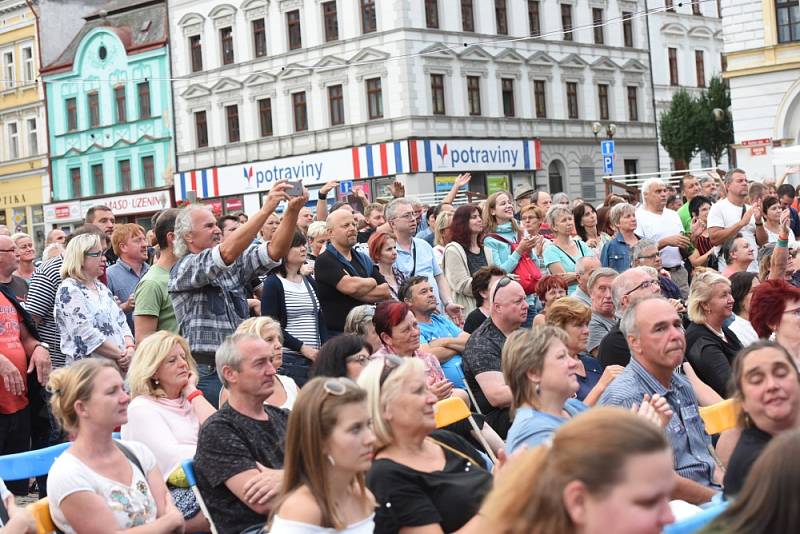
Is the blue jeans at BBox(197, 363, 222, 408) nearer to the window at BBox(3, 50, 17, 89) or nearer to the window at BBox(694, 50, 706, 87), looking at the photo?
the window at BBox(694, 50, 706, 87)

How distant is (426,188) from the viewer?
4328cm

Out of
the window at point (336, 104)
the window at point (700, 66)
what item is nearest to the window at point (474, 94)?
the window at point (336, 104)

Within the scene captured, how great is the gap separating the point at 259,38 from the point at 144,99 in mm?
6413

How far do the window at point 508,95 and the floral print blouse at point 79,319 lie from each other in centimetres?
3887

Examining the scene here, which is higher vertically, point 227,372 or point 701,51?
point 701,51

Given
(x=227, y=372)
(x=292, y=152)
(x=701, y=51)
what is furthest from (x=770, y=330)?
(x=701, y=51)

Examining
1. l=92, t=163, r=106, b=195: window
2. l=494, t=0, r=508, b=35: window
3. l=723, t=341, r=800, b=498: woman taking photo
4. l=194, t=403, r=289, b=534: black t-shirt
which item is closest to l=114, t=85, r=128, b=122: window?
l=92, t=163, r=106, b=195: window

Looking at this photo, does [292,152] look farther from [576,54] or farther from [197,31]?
[576,54]

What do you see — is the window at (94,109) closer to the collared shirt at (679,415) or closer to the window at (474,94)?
the window at (474,94)

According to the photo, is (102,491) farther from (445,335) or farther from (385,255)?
(385,255)

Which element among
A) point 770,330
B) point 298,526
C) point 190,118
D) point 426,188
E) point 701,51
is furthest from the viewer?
point 701,51

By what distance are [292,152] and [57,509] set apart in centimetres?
4218

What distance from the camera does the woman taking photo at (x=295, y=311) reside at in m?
9.04

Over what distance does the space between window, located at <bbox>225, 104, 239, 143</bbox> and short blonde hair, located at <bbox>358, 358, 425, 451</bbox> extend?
44.8 m
